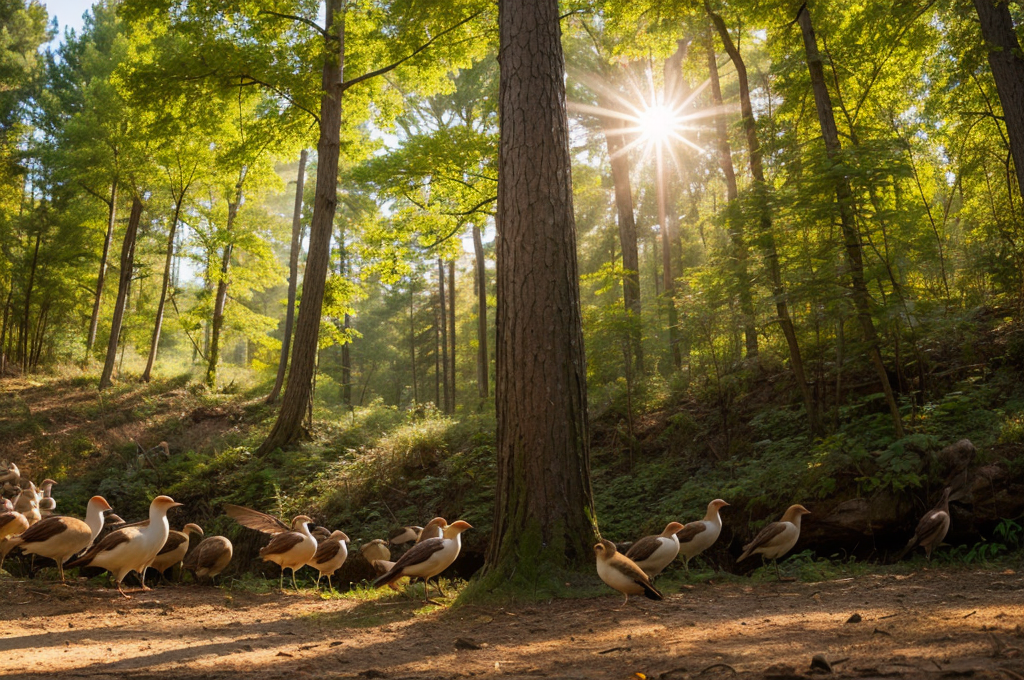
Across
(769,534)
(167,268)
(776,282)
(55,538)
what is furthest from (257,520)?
(167,268)

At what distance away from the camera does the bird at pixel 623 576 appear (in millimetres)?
5117

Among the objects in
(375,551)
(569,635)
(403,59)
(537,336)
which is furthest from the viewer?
(403,59)

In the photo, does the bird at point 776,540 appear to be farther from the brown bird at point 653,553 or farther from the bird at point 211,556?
the bird at point 211,556

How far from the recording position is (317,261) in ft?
44.8

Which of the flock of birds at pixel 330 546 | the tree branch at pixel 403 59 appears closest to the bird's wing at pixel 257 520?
the flock of birds at pixel 330 546

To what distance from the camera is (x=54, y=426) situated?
57.0 ft

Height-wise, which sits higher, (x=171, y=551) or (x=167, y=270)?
(x=167, y=270)

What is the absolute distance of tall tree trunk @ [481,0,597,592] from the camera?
18.6 feet

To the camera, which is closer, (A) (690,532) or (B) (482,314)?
(A) (690,532)

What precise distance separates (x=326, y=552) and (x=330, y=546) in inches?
3.3

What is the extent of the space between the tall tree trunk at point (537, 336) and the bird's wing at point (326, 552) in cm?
290

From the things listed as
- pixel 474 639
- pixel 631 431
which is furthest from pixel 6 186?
pixel 474 639

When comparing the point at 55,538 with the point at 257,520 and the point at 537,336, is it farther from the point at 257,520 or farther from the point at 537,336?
the point at 537,336

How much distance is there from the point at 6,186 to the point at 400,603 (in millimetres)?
29481
